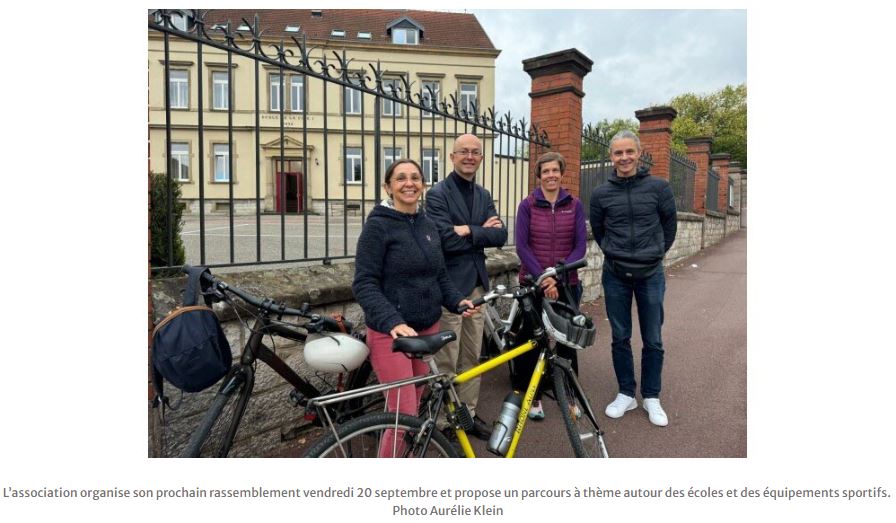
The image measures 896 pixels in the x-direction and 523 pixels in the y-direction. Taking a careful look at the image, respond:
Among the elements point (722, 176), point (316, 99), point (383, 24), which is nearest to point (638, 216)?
point (722, 176)

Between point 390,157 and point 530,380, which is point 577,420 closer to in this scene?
point 530,380

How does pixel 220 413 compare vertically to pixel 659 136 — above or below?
below

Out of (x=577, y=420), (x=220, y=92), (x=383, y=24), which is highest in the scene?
(x=383, y=24)

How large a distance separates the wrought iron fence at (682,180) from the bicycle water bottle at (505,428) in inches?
368

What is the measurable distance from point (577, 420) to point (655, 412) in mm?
1104

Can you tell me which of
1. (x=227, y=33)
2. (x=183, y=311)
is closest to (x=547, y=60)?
(x=227, y=33)

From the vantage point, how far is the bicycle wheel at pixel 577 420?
2574 millimetres

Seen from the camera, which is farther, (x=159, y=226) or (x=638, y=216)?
(x=638, y=216)

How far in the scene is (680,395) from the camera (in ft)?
12.8

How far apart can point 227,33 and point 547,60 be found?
423cm

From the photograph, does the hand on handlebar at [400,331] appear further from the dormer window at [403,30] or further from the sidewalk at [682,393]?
the dormer window at [403,30]

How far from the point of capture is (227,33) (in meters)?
2.70

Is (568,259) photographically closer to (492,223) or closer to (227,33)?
(492,223)

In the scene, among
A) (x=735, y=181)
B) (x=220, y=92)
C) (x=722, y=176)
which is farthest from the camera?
(x=735, y=181)
